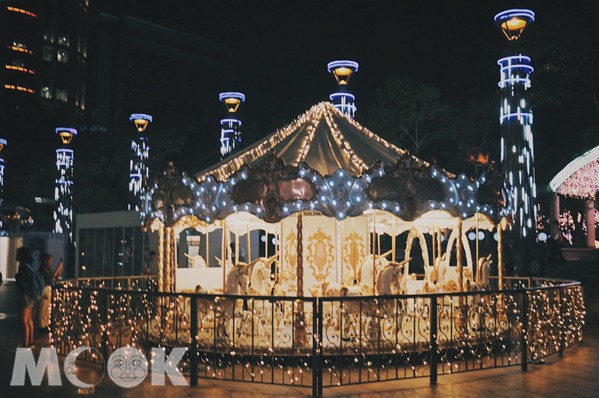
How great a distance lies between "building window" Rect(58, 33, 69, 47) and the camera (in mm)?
80688

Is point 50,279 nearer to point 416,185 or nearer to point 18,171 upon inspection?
point 416,185

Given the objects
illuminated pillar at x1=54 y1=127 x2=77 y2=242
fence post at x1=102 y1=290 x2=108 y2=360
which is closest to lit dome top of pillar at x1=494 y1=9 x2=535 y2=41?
fence post at x1=102 y1=290 x2=108 y2=360

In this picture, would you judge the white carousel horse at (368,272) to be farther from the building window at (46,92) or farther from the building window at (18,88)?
the building window at (46,92)

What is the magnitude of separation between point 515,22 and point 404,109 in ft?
60.2

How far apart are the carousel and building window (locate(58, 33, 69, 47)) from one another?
2924 inches

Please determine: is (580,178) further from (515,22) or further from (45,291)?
(45,291)

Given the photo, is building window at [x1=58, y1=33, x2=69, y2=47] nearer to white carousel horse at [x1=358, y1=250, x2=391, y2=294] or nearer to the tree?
the tree

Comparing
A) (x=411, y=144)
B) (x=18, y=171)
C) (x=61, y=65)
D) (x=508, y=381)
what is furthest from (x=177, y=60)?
(x=508, y=381)

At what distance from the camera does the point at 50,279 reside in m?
13.0

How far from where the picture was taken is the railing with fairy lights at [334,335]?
8.55m

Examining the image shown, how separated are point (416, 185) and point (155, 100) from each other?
242 feet

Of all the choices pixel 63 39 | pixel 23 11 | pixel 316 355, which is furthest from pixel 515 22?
pixel 63 39

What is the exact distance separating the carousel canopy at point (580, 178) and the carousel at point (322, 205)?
1245 cm

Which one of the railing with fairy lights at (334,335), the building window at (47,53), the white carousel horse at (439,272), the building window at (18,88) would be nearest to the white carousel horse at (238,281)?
the railing with fairy lights at (334,335)
